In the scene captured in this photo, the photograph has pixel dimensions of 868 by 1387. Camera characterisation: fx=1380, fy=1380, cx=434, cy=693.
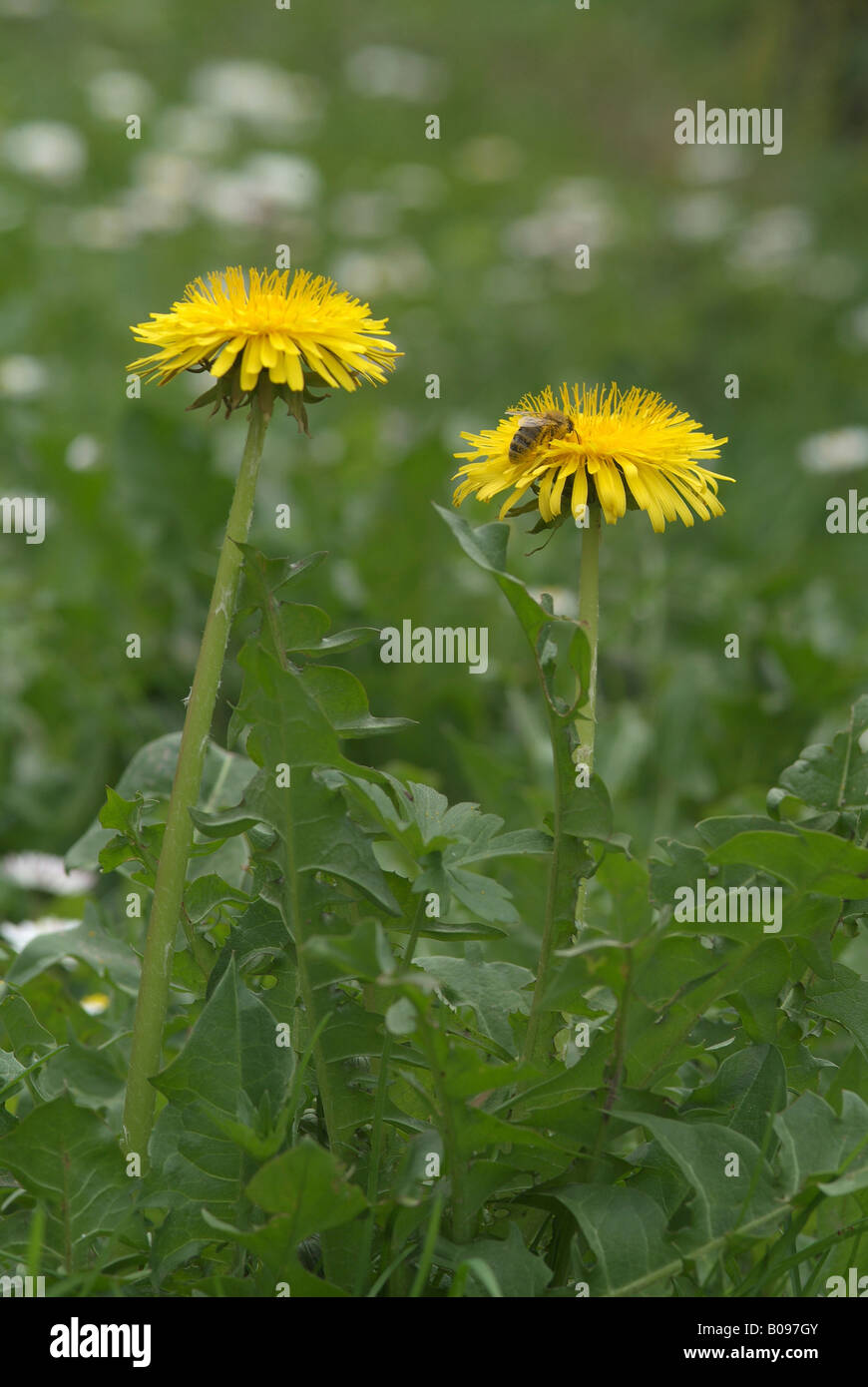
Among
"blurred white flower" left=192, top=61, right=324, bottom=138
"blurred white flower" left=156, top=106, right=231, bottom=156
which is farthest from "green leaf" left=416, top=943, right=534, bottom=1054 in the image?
"blurred white flower" left=192, top=61, right=324, bottom=138

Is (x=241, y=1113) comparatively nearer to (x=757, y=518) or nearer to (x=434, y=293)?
(x=757, y=518)

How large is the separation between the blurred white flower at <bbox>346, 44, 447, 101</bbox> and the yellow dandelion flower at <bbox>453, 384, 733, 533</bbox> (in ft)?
24.3

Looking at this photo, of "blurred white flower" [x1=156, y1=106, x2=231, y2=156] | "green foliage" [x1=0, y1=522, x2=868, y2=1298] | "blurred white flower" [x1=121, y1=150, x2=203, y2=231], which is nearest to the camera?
"green foliage" [x1=0, y1=522, x2=868, y2=1298]

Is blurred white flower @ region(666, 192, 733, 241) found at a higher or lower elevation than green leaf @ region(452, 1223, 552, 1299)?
higher

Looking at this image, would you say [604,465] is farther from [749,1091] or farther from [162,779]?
[162,779]

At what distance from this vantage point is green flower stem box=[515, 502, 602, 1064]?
134 cm

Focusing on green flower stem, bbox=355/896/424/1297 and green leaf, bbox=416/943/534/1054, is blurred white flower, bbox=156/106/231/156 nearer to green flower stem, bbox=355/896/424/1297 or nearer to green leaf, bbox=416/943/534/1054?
green leaf, bbox=416/943/534/1054

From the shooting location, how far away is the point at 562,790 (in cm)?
134

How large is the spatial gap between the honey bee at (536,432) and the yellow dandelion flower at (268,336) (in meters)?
0.14

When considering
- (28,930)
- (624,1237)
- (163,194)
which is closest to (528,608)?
(624,1237)

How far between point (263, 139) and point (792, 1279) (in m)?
7.11

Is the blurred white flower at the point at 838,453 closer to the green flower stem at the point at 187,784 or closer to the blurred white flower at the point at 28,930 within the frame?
the blurred white flower at the point at 28,930

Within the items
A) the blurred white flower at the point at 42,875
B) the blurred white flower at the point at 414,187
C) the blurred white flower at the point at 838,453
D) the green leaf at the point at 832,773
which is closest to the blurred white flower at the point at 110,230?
the blurred white flower at the point at 414,187

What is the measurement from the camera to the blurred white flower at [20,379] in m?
3.93
